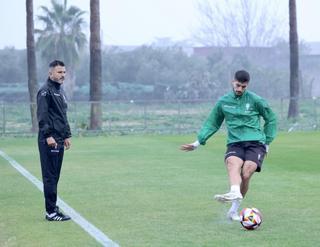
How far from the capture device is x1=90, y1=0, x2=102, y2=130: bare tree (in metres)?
37.6

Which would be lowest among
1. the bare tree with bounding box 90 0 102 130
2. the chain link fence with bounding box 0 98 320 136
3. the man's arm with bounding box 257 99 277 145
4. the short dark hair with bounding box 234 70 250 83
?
the chain link fence with bounding box 0 98 320 136

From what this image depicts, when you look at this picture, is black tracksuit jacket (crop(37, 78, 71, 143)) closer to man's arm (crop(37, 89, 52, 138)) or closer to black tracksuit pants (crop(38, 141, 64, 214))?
man's arm (crop(37, 89, 52, 138))

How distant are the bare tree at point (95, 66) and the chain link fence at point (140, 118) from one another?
0.45 m

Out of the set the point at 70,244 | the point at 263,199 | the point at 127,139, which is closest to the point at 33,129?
the point at 127,139

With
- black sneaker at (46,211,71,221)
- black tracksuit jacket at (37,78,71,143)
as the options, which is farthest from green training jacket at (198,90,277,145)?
black sneaker at (46,211,71,221)

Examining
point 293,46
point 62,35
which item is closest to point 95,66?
point 293,46

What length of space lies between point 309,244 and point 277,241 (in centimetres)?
37

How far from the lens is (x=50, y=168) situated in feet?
37.4

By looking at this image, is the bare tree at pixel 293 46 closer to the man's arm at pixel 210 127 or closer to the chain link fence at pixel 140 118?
the chain link fence at pixel 140 118

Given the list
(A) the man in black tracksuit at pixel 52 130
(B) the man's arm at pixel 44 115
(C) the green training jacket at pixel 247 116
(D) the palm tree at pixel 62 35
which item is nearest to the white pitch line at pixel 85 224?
(A) the man in black tracksuit at pixel 52 130

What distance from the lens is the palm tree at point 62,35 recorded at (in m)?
62.8

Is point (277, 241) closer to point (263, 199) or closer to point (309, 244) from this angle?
point (309, 244)

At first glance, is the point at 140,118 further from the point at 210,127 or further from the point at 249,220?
the point at 249,220

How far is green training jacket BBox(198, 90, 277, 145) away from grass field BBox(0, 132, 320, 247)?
1.06 metres
